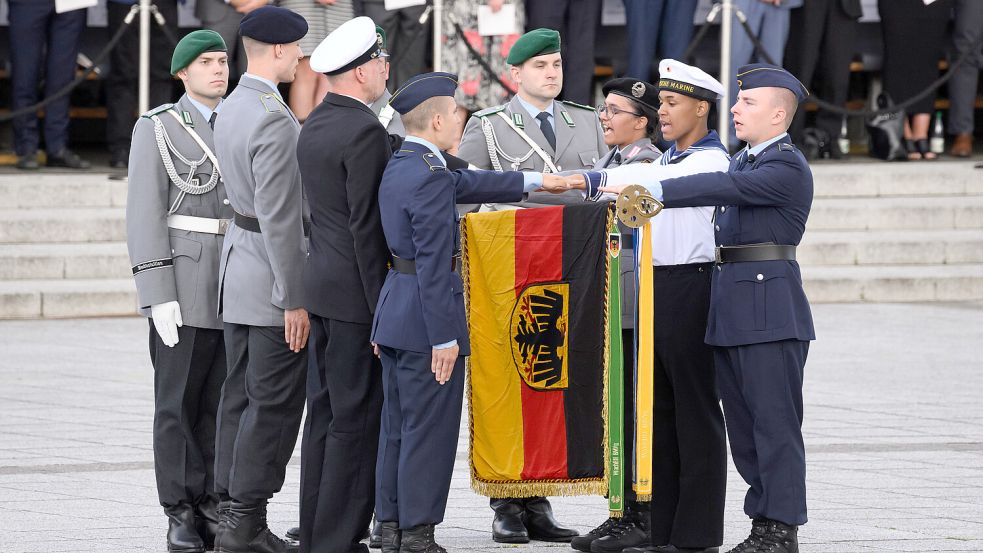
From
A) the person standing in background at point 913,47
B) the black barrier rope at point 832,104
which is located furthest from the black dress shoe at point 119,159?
the person standing in background at point 913,47

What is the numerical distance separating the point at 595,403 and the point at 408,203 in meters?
1.01

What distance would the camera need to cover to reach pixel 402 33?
459 inches

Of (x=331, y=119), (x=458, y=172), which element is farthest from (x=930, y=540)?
(x=331, y=119)

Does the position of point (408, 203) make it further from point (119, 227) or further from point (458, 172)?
point (119, 227)

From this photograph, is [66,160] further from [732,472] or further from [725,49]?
[732,472]

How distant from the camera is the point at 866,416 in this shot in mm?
7949

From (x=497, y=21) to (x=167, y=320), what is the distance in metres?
6.07

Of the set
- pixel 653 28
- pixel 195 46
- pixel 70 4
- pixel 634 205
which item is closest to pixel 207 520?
pixel 195 46

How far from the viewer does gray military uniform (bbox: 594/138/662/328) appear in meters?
5.70

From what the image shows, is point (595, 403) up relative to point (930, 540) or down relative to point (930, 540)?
up

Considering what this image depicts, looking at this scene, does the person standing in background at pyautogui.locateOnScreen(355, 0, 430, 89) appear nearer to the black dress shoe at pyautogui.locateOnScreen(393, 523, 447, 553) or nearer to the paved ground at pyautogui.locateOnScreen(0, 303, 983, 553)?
the paved ground at pyautogui.locateOnScreen(0, 303, 983, 553)

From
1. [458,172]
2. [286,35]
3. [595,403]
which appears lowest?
[595,403]

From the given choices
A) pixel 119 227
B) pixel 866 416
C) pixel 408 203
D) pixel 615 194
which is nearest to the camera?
pixel 408 203

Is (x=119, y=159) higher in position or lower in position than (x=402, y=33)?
lower
